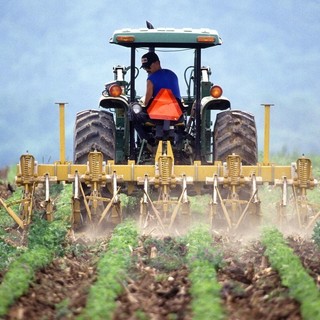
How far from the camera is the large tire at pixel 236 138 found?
12945mm

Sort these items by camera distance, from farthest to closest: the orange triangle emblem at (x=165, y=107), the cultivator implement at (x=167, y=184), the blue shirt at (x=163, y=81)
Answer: the blue shirt at (x=163, y=81) → the orange triangle emblem at (x=165, y=107) → the cultivator implement at (x=167, y=184)

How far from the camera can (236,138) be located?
13008mm

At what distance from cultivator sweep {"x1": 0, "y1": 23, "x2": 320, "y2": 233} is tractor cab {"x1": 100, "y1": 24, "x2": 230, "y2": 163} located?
0.04 feet

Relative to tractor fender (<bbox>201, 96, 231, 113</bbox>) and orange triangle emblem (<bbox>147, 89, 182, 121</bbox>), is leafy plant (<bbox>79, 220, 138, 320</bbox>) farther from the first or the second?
tractor fender (<bbox>201, 96, 231, 113</bbox>)

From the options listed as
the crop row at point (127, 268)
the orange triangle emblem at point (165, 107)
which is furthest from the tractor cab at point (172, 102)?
the crop row at point (127, 268)

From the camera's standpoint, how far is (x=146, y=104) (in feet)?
41.6

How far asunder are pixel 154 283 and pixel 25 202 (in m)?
4.26

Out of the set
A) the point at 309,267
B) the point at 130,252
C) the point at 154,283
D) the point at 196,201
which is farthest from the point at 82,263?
the point at 196,201

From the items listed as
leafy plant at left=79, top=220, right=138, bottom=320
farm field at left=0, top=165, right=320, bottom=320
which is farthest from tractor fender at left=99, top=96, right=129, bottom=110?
leafy plant at left=79, top=220, right=138, bottom=320

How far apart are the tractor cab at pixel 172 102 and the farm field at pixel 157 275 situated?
1753mm

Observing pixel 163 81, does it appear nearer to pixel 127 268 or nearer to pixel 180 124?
pixel 180 124

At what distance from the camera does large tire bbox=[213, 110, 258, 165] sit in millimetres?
12945

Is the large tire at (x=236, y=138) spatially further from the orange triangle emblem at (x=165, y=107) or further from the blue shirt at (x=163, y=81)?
the blue shirt at (x=163, y=81)

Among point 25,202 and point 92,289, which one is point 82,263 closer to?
point 92,289
